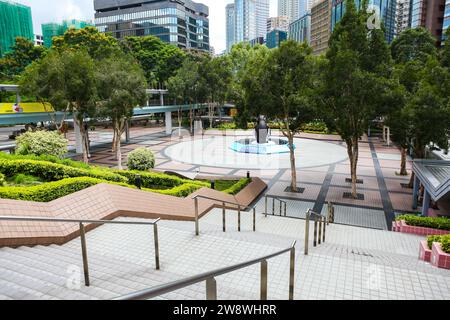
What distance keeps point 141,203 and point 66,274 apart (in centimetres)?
496

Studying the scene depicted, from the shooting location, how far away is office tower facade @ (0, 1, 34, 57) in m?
93.6

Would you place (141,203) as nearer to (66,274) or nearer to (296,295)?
(66,274)

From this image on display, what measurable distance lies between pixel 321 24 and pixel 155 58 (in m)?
82.6

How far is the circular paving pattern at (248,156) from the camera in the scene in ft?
82.1

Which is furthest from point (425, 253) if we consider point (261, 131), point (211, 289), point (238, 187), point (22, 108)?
point (22, 108)

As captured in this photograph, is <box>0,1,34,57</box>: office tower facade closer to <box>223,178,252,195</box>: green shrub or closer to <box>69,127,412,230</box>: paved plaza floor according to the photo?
<box>69,127,412,230</box>: paved plaza floor

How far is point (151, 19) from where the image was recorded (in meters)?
93.2

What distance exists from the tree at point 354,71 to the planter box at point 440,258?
28.5 ft

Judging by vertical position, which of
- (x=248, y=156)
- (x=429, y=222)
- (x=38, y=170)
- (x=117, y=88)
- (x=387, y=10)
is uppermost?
(x=387, y=10)

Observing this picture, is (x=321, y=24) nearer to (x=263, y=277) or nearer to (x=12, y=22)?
(x=12, y=22)

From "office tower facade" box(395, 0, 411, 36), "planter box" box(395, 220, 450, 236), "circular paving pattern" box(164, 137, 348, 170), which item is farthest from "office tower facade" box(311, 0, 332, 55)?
"planter box" box(395, 220, 450, 236)

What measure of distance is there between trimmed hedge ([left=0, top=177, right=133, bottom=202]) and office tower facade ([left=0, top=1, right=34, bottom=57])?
326ft

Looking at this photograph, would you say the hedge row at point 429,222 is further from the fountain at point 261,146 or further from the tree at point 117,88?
the fountain at point 261,146

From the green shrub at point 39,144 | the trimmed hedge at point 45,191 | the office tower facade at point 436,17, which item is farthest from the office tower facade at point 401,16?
the trimmed hedge at point 45,191
